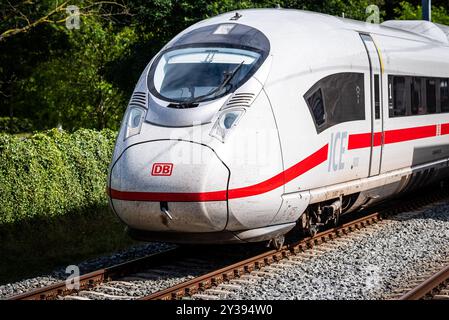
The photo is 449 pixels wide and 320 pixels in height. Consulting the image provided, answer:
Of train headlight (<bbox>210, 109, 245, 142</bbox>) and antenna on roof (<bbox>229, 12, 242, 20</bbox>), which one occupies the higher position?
antenna on roof (<bbox>229, 12, 242, 20</bbox>)

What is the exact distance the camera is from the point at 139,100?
8.69 meters

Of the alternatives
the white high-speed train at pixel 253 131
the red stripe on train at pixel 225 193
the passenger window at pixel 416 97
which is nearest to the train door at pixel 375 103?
the white high-speed train at pixel 253 131

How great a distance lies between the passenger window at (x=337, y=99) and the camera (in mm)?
8977

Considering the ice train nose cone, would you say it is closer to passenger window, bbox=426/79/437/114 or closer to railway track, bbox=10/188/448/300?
railway track, bbox=10/188/448/300

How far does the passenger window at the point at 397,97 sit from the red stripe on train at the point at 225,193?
2.96 meters

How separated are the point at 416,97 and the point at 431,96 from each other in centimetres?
81

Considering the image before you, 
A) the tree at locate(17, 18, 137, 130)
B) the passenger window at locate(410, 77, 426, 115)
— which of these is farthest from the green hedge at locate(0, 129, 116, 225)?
the tree at locate(17, 18, 137, 130)

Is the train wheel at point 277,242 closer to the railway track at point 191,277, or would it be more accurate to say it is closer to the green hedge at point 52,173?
the railway track at point 191,277

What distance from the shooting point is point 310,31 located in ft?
30.8

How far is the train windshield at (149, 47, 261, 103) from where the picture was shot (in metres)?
8.34

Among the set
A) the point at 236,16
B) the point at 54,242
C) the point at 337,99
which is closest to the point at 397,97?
the point at 337,99

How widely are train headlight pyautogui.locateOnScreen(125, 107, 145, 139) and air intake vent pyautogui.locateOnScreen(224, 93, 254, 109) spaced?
1065 mm

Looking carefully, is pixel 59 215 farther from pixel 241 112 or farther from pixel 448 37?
pixel 448 37
